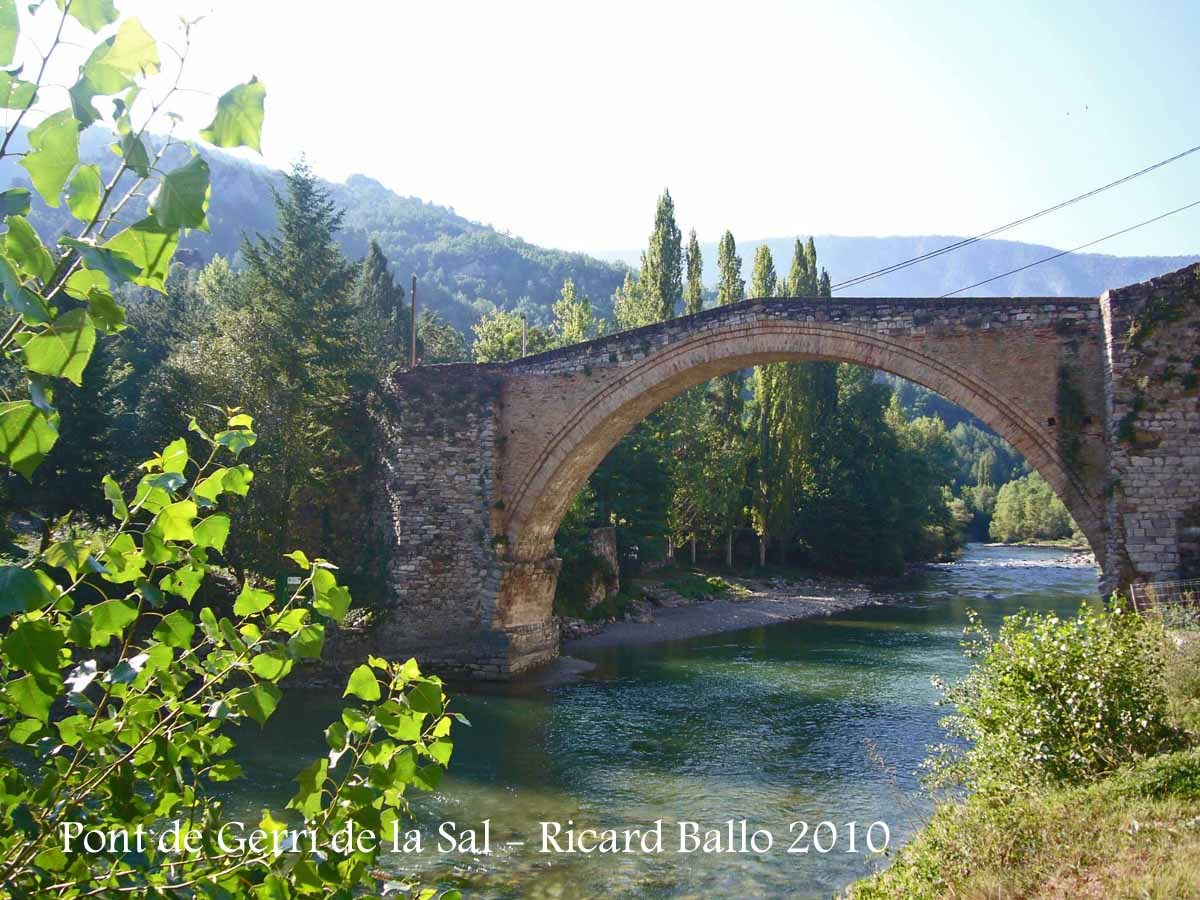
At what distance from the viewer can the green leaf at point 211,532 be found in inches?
74.1

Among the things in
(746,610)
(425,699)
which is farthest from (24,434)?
(746,610)

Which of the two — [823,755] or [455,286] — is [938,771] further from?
[455,286]

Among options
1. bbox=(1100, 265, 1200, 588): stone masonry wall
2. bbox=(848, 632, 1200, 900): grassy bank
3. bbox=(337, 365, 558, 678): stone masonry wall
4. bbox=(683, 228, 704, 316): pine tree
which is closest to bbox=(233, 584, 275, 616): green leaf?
bbox=(848, 632, 1200, 900): grassy bank

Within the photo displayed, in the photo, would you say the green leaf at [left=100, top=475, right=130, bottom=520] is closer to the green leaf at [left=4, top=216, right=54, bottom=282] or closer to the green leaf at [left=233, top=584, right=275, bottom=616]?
the green leaf at [left=233, top=584, right=275, bottom=616]

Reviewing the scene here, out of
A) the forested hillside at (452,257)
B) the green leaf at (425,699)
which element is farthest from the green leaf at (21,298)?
the forested hillside at (452,257)

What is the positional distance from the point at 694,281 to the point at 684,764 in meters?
19.6

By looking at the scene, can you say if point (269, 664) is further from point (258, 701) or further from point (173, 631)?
point (173, 631)

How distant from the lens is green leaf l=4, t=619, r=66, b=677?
1399mm

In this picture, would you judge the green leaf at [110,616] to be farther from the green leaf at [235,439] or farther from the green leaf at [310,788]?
the green leaf at [310,788]

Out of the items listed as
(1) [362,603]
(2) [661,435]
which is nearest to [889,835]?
(1) [362,603]

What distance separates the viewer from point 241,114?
4.77 ft

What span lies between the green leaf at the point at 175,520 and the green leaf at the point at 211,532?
10 centimetres

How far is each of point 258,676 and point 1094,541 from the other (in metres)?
11.0

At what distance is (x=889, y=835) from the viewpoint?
7613 mm
